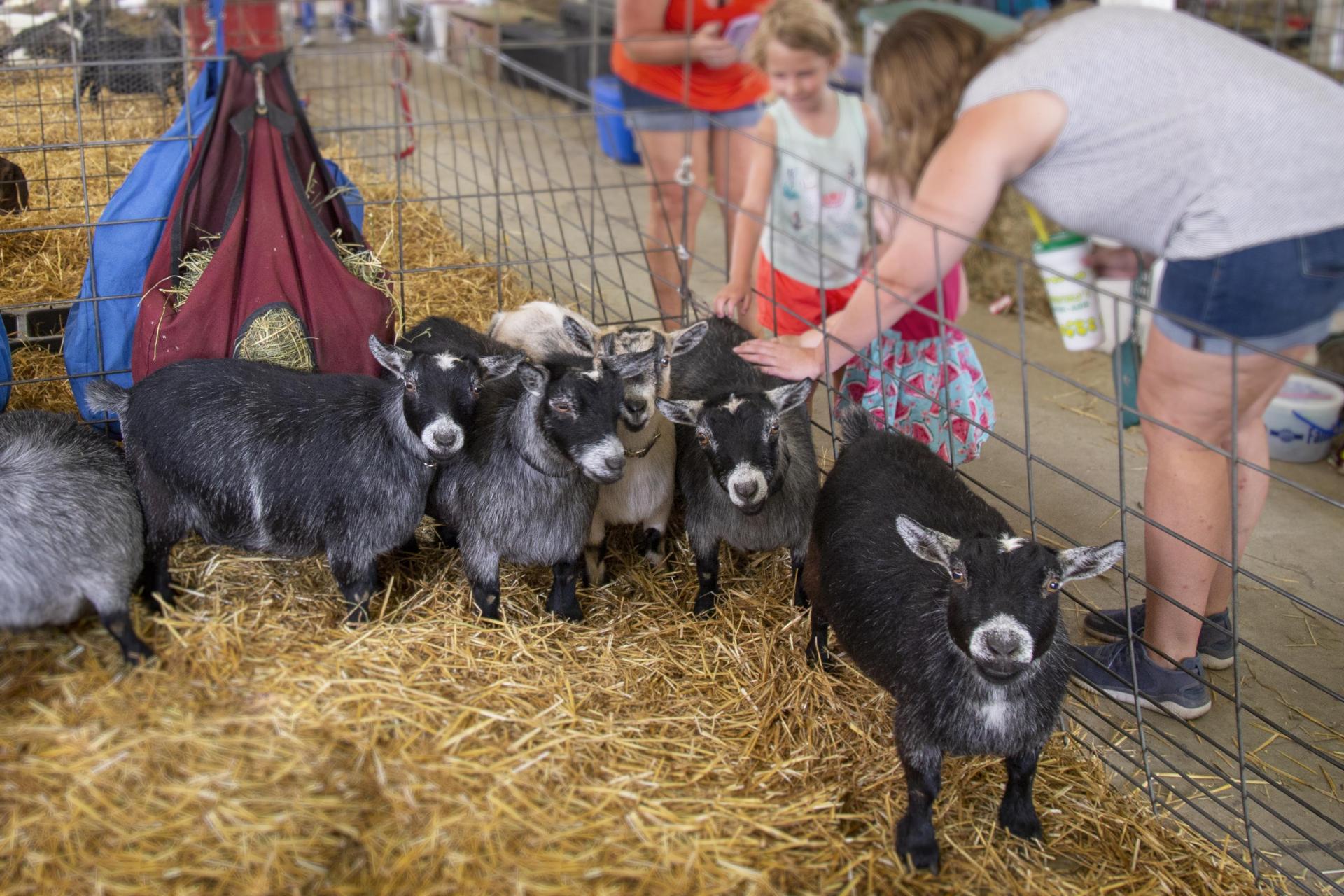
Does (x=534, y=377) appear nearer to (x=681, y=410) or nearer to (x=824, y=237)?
(x=681, y=410)

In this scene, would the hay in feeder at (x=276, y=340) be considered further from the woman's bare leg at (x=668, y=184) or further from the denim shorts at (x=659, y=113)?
the denim shorts at (x=659, y=113)

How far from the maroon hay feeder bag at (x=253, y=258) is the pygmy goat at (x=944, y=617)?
1.65 metres

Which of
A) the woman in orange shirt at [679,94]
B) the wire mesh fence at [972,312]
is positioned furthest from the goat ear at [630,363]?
the woman in orange shirt at [679,94]

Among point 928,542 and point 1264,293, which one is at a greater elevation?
point 1264,293

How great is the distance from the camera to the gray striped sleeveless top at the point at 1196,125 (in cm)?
263

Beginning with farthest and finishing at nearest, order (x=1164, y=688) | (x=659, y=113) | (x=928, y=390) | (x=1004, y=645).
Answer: (x=659, y=113), (x=928, y=390), (x=1164, y=688), (x=1004, y=645)

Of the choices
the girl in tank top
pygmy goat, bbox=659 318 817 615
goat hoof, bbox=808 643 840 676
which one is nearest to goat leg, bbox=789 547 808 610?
pygmy goat, bbox=659 318 817 615

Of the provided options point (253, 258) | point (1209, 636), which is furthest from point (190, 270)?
point (1209, 636)

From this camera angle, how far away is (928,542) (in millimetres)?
2639

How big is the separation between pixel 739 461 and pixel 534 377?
0.59 m

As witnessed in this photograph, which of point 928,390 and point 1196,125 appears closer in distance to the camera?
point 1196,125

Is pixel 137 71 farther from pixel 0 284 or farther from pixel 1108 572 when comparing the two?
pixel 1108 572

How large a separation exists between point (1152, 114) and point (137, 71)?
23.9ft

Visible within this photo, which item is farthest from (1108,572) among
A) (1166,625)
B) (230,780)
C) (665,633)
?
(230,780)
